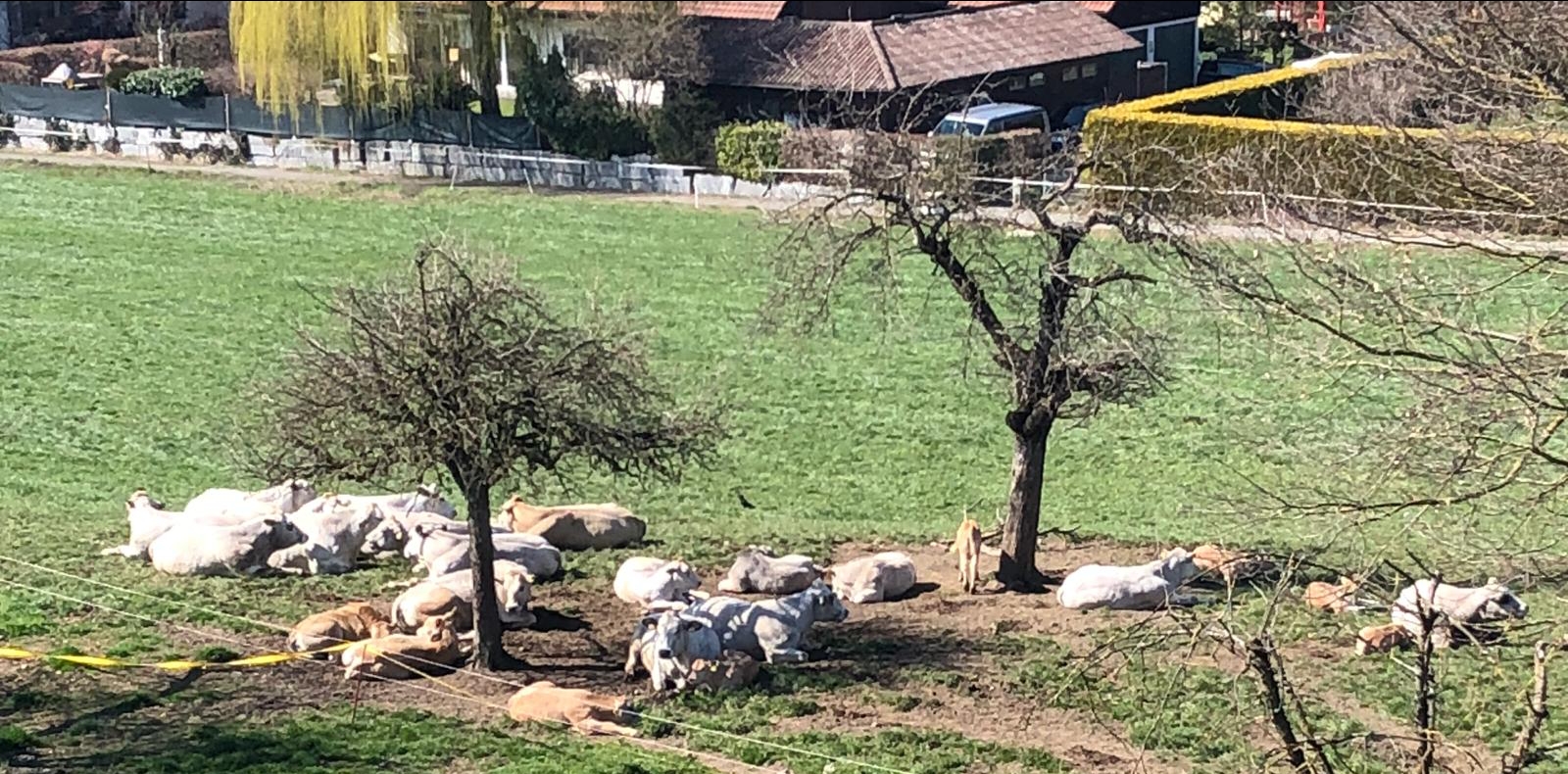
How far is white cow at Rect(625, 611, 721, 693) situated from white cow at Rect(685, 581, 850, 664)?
0.66 ft

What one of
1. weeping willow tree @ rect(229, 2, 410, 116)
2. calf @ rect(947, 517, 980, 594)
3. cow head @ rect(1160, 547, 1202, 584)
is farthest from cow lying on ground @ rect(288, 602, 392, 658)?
weeping willow tree @ rect(229, 2, 410, 116)

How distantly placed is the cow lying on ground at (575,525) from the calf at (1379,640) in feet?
23.8

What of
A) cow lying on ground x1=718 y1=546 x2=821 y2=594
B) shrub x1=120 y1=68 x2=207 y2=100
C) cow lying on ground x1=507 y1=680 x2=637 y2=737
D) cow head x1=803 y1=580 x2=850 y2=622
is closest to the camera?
cow lying on ground x1=507 y1=680 x2=637 y2=737

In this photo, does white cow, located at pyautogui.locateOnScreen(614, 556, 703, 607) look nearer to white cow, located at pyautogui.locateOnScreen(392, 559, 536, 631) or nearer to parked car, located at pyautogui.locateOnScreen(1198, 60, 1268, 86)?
white cow, located at pyautogui.locateOnScreen(392, 559, 536, 631)

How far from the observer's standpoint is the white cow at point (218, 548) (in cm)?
1825

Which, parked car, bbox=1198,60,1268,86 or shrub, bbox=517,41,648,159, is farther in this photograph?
parked car, bbox=1198,60,1268,86

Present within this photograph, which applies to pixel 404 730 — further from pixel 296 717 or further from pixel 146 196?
pixel 146 196

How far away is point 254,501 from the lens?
19.5 metres

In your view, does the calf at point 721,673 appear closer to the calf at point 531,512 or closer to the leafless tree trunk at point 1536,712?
the calf at point 531,512

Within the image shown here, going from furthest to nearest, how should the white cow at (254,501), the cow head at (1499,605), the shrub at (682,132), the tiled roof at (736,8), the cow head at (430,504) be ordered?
the tiled roof at (736,8) < the shrub at (682,132) < the cow head at (430,504) < the white cow at (254,501) < the cow head at (1499,605)

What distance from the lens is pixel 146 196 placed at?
3922 centimetres

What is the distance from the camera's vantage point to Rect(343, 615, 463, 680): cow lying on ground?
15.4 meters

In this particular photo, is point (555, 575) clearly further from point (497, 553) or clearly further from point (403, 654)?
point (403, 654)

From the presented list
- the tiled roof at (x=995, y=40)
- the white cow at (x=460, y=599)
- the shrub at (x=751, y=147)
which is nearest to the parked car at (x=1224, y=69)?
the tiled roof at (x=995, y=40)
